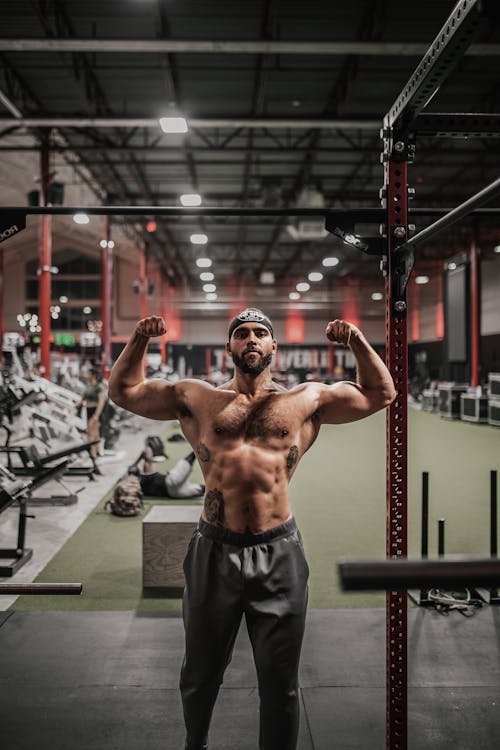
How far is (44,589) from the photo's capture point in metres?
2.06

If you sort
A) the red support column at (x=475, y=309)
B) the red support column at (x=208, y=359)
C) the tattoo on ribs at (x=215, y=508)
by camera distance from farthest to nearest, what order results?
the red support column at (x=208, y=359), the red support column at (x=475, y=309), the tattoo on ribs at (x=215, y=508)

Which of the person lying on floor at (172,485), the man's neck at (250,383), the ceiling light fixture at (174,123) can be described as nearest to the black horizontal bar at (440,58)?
the man's neck at (250,383)

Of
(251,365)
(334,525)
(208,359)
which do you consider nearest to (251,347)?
(251,365)

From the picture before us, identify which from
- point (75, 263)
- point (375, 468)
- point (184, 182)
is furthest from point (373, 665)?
point (75, 263)

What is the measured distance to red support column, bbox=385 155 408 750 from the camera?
6.47ft

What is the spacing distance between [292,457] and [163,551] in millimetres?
2197

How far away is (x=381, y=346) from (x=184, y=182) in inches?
643

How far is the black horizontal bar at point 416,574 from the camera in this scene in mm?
791

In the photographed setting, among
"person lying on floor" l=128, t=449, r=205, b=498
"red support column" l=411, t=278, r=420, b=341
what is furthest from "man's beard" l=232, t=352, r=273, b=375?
"red support column" l=411, t=278, r=420, b=341

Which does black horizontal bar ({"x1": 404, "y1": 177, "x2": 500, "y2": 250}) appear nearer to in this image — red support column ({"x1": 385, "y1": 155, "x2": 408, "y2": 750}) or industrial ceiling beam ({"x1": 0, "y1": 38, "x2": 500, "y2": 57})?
red support column ({"x1": 385, "y1": 155, "x2": 408, "y2": 750})

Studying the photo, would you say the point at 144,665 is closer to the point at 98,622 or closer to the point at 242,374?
the point at 98,622

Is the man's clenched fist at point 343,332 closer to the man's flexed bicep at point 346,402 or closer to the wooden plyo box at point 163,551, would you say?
the man's flexed bicep at point 346,402

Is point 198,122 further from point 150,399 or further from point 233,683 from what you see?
point 233,683

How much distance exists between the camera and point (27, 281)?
92.1 feet
